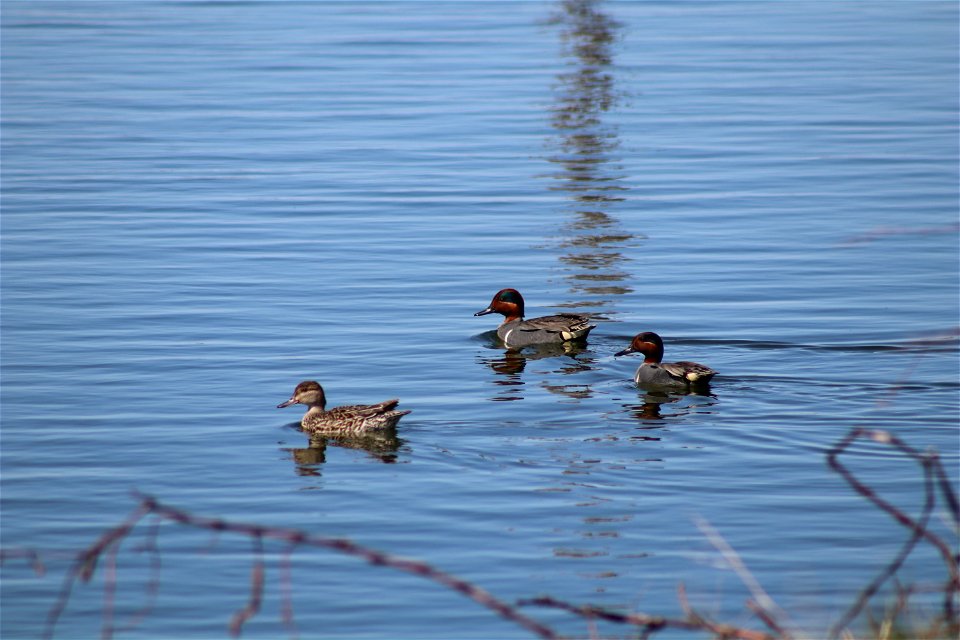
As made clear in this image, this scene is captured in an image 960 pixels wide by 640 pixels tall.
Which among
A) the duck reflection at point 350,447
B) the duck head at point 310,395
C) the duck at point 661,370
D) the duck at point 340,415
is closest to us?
the duck reflection at point 350,447

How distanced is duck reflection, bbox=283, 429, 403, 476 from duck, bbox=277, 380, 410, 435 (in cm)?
8

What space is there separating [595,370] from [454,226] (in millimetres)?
6563

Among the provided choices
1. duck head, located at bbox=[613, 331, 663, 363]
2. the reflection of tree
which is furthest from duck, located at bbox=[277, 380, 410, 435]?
the reflection of tree

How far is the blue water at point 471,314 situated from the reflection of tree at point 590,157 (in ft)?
0.38

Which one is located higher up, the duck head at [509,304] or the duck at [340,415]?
the duck head at [509,304]

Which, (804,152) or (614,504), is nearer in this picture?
(614,504)

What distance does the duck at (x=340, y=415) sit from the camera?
36.3 ft

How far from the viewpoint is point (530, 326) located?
14.4 m

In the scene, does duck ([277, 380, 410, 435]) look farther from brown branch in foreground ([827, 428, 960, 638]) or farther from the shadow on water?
brown branch in foreground ([827, 428, 960, 638])

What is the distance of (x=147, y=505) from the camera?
361 centimetres

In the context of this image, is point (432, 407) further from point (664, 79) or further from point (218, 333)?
point (664, 79)

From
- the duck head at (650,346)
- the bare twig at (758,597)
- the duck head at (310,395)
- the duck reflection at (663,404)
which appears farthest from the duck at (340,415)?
the bare twig at (758,597)

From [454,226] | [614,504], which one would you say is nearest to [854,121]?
[454,226]

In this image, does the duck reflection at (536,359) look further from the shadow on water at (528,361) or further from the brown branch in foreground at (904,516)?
the brown branch in foreground at (904,516)
